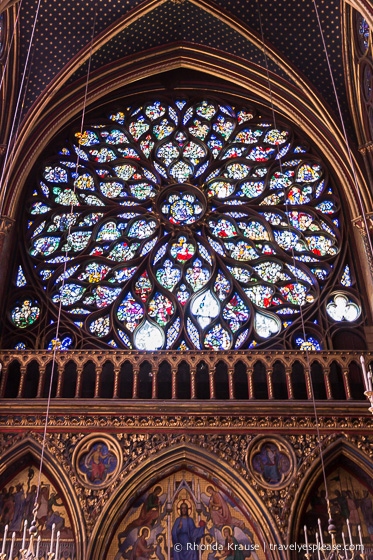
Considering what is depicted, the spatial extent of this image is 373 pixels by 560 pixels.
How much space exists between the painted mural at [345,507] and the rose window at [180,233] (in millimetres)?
2379

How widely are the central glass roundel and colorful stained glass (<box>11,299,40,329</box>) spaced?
9.41 ft

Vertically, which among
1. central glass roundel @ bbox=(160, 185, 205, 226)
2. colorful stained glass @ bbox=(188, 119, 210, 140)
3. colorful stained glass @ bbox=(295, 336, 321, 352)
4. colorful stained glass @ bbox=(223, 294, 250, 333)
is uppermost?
colorful stained glass @ bbox=(188, 119, 210, 140)

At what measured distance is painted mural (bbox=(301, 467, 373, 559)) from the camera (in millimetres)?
10477

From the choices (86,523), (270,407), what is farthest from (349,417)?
(86,523)

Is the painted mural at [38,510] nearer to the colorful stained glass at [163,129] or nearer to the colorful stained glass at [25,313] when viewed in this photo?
the colorful stained glass at [25,313]

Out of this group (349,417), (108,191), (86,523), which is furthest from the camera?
(108,191)

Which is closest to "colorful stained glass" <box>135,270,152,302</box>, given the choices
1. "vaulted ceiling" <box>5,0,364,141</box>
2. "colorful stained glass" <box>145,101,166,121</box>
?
"vaulted ceiling" <box>5,0,364,141</box>

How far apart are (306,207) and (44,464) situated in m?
6.39

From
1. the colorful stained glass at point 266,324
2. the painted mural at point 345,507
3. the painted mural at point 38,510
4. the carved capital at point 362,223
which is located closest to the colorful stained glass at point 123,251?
the colorful stained glass at point 266,324

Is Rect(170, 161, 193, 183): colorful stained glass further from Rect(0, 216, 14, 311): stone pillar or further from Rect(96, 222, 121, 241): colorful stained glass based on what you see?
Rect(0, 216, 14, 311): stone pillar

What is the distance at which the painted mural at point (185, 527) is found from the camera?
10258 millimetres

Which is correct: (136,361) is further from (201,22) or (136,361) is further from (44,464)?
(201,22)

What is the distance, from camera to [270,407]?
36.6 ft

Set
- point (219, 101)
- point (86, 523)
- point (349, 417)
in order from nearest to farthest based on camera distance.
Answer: point (86, 523), point (349, 417), point (219, 101)
